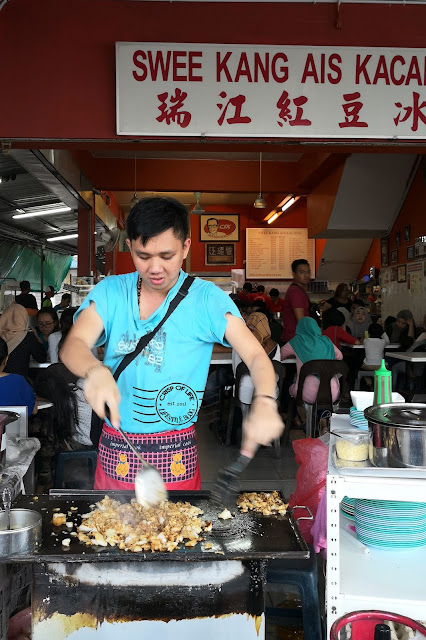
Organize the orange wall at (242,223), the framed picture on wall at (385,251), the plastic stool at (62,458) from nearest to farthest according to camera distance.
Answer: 1. the plastic stool at (62,458)
2. the framed picture on wall at (385,251)
3. the orange wall at (242,223)

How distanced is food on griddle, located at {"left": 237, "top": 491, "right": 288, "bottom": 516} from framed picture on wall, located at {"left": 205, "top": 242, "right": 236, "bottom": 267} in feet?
42.3

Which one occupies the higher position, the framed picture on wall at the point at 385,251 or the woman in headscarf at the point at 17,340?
the framed picture on wall at the point at 385,251

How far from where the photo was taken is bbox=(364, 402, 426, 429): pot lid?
1916mm

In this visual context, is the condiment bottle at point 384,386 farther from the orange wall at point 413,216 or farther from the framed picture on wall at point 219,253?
the framed picture on wall at point 219,253

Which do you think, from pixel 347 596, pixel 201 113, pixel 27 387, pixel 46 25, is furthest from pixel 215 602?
pixel 46 25

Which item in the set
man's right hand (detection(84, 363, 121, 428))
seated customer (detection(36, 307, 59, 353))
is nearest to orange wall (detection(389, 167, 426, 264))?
seated customer (detection(36, 307, 59, 353))

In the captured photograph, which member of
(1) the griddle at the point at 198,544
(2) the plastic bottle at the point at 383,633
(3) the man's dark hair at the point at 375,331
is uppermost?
(3) the man's dark hair at the point at 375,331

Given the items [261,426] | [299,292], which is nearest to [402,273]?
[299,292]

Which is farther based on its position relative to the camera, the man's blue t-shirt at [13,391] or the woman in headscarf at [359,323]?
the woman in headscarf at [359,323]

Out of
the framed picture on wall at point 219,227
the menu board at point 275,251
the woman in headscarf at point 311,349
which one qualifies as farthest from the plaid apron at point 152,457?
the framed picture on wall at point 219,227

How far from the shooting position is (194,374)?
2.15 meters

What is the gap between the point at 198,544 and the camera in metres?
1.82

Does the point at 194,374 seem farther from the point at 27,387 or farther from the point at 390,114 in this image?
the point at 390,114

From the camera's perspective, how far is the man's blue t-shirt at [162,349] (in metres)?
2.09
